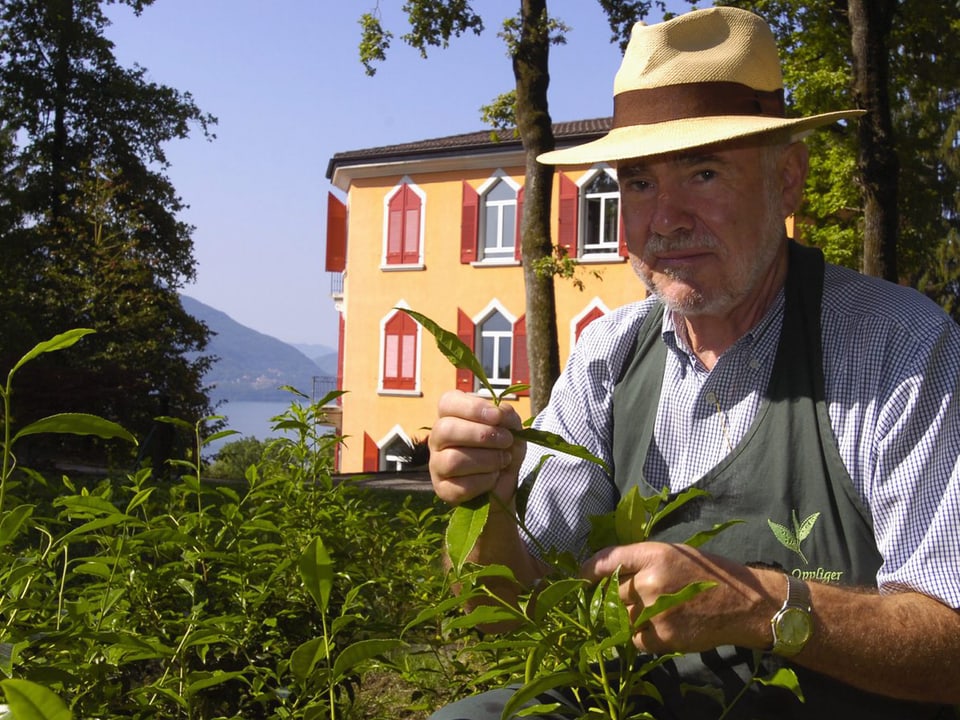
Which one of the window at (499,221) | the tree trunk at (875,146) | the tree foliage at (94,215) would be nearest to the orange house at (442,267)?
the window at (499,221)

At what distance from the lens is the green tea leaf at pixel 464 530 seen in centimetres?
94

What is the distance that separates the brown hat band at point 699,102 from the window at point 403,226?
2314 centimetres

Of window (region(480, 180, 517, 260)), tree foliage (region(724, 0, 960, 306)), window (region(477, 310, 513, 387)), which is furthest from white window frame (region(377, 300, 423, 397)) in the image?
tree foliage (region(724, 0, 960, 306))

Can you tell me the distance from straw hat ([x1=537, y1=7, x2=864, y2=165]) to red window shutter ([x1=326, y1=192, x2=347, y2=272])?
26.5 metres

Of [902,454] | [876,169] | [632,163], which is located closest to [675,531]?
[902,454]

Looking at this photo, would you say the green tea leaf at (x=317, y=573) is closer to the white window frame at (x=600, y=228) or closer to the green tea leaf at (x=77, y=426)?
the green tea leaf at (x=77, y=426)

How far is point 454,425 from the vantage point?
141 cm

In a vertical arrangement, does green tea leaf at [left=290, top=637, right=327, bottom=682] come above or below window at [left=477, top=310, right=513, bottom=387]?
below

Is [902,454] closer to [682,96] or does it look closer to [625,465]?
[625,465]

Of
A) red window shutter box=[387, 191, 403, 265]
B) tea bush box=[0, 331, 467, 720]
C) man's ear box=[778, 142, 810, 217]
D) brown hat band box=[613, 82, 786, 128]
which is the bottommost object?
tea bush box=[0, 331, 467, 720]

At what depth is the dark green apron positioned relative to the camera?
5.41 ft

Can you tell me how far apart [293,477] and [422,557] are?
63cm

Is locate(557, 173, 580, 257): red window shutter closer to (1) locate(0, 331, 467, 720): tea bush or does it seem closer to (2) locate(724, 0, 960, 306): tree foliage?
(2) locate(724, 0, 960, 306): tree foliage

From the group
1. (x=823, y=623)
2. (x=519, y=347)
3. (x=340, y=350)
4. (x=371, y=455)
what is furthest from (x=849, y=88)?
(x=340, y=350)
